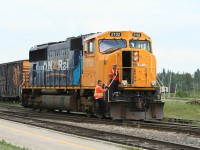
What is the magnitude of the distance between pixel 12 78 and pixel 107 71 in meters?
21.8

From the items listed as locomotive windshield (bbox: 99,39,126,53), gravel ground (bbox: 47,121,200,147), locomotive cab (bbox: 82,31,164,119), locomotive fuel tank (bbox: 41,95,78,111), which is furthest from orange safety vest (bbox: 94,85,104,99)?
locomotive fuel tank (bbox: 41,95,78,111)

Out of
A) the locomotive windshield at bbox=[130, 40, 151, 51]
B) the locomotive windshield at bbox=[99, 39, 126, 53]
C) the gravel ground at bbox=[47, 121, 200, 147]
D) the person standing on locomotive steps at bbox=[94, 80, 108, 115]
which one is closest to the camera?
the gravel ground at bbox=[47, 121, 200, 147]

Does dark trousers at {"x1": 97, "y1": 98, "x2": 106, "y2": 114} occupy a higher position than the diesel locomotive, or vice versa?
the diesel locomotive

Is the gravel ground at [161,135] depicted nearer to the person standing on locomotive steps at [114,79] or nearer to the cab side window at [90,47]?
the person standing on locomotive steps at [114,79]

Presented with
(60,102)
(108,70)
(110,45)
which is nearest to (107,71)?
(108,70)

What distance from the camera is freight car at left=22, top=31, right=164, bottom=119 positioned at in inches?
722

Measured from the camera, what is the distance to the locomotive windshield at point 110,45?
63.9 ft

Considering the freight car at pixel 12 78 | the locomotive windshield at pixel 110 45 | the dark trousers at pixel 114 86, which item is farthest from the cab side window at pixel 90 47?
the freight car at pixel 12 78

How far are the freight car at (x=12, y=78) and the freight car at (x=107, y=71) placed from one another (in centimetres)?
1188

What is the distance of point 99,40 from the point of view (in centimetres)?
→ 1942

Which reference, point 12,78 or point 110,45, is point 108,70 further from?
point 12,78

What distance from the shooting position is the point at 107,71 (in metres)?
18.9

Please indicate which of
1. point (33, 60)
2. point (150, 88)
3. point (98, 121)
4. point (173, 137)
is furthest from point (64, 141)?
point (33, 60)

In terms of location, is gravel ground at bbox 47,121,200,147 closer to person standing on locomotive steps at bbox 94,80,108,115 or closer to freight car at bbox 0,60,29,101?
person standing on locomotive steps at bbox 94,80,108,115
